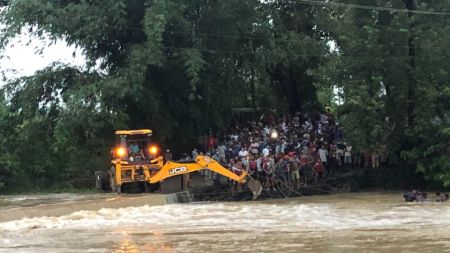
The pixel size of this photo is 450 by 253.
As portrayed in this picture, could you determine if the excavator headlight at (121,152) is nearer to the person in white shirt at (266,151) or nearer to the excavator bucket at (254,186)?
the excavator bucket at (254,186)

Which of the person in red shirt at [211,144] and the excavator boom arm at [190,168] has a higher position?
the person in red shirt at [211,144]

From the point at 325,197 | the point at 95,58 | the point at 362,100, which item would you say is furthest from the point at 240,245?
the point at 95,58

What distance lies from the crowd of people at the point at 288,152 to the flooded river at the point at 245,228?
67.2 inches

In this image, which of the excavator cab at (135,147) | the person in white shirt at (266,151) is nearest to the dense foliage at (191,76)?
the excavator cab at (135,147)

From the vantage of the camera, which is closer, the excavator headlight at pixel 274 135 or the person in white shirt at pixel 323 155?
the person in white shirt at pixel 323 155

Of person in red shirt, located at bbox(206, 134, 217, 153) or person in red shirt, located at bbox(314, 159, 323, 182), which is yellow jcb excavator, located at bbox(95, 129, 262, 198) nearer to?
person in red shirt, located at bbox(314, 159, 323, 182)

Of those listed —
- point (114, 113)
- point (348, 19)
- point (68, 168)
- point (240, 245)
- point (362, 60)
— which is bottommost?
point (240, 245)

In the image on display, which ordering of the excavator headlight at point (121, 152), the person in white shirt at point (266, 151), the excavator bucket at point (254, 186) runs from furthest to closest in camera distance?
the person in white shirt at point (266, 151) → the excavator headlight at point (121, 152) → the excavator bucket at point (254, 186)

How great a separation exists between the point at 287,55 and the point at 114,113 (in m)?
9.25

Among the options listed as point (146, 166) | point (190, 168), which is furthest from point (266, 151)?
point (146, 166)

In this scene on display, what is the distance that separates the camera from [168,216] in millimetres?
22453

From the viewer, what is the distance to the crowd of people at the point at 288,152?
27.9m

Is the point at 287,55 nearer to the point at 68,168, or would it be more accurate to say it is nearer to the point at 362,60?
the point at 362,60

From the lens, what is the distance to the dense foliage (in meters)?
29.5
